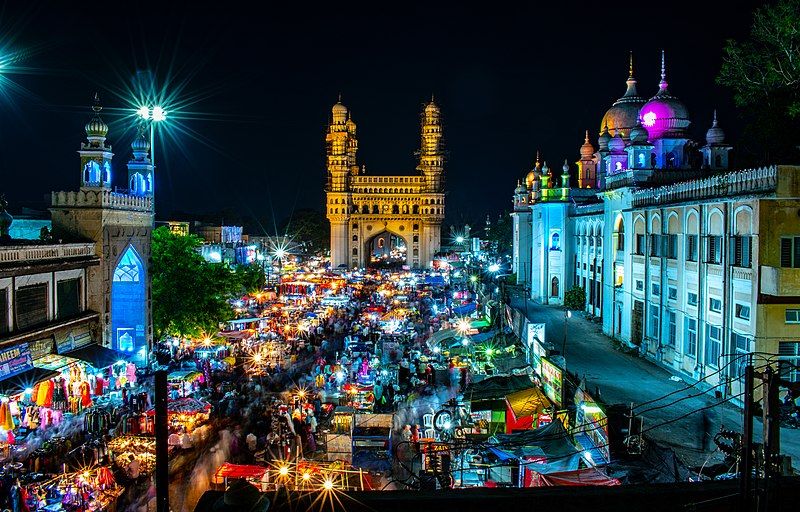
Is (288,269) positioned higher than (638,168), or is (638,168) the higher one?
(638,168)

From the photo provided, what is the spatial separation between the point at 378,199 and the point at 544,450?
231 feet

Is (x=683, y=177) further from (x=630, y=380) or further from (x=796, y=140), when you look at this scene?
(x=630, y=380)

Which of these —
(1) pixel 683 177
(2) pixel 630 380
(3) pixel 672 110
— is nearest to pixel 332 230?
(3) pixel 672 110

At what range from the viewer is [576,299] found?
3284cm

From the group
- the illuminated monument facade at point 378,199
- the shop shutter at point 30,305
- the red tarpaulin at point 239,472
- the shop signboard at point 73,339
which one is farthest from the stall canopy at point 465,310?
the illuminated monument facade at point 378,199

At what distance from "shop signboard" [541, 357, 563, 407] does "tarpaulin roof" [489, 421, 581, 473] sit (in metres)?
2.82

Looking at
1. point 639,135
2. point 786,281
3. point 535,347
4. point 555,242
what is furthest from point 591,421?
point 555,242

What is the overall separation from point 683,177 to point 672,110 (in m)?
7.86

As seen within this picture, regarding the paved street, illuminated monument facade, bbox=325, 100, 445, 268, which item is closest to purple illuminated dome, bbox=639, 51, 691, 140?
the paved street

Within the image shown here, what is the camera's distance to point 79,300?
1811 centimetres

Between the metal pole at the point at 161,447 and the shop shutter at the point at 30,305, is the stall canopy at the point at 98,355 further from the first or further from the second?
the metal pole at the point at 161,447

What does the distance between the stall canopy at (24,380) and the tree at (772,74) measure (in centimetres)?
2005

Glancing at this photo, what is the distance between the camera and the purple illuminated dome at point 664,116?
29.6m

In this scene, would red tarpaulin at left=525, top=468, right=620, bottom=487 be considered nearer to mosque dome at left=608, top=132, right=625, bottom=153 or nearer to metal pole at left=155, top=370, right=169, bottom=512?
metal pole at left=155, top=370, right=169, bottom=512
